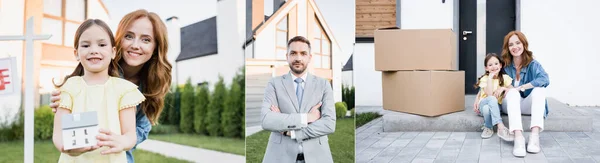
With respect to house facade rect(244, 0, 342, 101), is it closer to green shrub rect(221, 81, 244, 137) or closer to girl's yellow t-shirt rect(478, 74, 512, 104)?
green shrub rect(221, 81, 244, 137)

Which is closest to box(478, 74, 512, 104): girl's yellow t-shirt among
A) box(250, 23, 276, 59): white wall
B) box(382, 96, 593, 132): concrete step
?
box(382, 96, 593, 132): concrete step

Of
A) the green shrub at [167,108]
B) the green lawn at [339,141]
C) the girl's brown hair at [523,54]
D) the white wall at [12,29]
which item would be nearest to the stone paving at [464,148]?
the girl's brown hair at [523,54]

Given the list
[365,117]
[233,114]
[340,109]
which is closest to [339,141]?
[340,109]

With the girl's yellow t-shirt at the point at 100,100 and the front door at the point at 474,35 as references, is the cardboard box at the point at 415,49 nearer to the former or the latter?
the front door at the point at 474,35

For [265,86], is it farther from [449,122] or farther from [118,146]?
[449,122]

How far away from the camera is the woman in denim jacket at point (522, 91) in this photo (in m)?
3.13

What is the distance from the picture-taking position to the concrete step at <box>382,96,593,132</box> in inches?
145

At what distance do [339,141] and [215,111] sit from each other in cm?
61

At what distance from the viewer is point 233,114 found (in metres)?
2.44

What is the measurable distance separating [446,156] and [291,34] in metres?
1.36

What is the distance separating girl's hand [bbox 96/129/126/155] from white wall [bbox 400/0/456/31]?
409 cm

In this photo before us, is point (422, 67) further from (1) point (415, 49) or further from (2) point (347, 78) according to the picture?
(2) point (347, 78)

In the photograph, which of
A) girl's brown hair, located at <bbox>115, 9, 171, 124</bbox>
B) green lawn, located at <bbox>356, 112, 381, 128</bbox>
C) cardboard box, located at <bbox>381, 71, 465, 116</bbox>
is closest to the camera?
girl's brown hair, located at <bbox>115, 9, 171, 124</bbox>

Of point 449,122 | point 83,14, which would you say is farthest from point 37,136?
point 449,122
